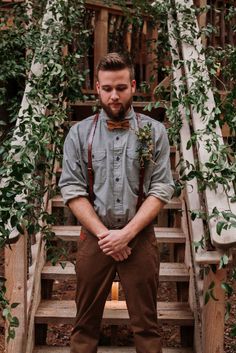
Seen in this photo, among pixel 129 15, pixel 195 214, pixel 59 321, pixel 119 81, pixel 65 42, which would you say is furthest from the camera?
pixel 129 15

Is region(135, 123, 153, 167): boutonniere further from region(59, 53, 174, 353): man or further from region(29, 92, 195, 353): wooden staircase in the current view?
region(29, 92, 195, 353): wooden staircase

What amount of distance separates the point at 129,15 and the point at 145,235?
4.27 meters

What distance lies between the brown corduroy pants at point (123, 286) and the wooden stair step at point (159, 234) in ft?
4.91

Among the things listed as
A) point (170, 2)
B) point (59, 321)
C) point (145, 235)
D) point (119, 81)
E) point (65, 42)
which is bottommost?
point (59, 321)

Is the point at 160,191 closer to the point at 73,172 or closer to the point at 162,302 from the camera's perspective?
the point at 73,172

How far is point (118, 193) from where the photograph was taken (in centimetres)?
257

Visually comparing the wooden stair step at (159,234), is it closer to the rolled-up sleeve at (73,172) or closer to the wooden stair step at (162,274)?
the wooden stair step at (162,274)

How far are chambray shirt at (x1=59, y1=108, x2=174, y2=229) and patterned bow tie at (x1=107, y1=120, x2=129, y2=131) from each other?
0.05 ft

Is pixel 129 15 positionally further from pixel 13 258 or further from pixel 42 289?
pixel 13 258

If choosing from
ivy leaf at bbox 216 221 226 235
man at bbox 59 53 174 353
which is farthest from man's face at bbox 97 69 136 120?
ivy leaf at bbox 216 221 226 235

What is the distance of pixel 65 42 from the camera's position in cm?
479

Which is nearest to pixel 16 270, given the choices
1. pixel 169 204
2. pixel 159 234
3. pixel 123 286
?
pixel 123 286

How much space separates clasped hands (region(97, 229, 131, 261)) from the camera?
2.48 m

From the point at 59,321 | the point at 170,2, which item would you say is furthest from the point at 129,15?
the point at 59,321
